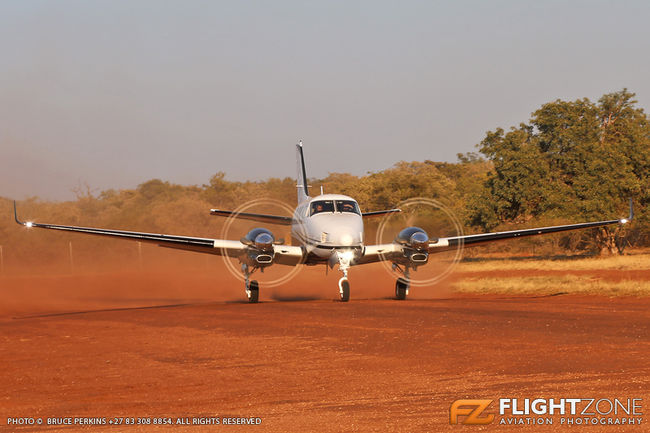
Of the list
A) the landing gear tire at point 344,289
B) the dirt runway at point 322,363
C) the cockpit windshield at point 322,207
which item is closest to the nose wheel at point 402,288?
the landing gear tire at point 344,289

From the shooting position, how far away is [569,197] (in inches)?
1738

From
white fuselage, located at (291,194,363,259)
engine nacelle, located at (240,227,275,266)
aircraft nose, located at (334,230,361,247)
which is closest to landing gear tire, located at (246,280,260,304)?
engine nacelle, located at (240,227,275,266)

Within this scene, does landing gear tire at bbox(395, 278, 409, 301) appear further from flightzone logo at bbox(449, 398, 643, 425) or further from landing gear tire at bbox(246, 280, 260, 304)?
flightzone logo at bbox(449, 398, 643, 425)

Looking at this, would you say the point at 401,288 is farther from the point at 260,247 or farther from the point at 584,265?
the point at 584,265

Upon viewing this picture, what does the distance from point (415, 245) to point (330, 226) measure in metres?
2.90

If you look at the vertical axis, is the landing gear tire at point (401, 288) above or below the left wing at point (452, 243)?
below

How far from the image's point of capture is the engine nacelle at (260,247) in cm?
2209

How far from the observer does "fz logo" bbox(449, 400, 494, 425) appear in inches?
266

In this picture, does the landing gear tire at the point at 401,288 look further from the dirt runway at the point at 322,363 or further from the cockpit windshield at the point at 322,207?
the dirt runway at the point at 322,363

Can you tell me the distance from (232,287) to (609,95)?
112ft

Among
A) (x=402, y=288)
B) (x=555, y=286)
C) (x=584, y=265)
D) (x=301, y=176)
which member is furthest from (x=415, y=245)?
(x=584, y=265)

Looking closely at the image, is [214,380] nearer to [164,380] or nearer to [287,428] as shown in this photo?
[164,380]

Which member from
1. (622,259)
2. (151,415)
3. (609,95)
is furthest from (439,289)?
(609,95)

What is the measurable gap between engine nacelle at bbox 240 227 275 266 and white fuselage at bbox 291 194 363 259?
53.5 inches
